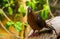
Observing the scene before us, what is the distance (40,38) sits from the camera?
1.04m

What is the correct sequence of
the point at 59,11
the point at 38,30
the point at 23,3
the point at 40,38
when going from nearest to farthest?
the point at 40,38, the point at 38,30, the point at 23,3, the point at 59,11

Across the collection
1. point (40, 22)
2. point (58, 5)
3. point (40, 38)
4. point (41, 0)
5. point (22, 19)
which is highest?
point (58, 5)

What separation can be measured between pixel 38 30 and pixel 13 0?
3.05 ft

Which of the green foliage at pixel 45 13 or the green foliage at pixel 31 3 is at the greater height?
the green foliage at pixel 31 3

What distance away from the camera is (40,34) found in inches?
43.7

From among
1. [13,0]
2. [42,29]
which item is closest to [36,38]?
[42,29]

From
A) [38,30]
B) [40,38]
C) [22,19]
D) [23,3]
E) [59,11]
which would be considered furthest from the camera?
[59,11]

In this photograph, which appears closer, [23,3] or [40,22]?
[40,22]

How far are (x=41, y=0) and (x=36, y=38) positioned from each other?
1.08 m

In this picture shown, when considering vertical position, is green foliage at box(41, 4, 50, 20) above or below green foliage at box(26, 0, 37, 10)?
below

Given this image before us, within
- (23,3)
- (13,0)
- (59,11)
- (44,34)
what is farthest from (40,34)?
(59,11)

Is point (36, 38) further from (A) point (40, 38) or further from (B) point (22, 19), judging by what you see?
(B) point (22, 19)

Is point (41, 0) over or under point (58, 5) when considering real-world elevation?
under

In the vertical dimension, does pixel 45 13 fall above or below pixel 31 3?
Answer: below
